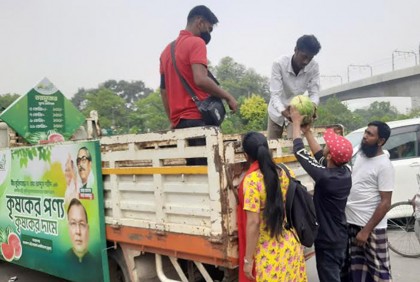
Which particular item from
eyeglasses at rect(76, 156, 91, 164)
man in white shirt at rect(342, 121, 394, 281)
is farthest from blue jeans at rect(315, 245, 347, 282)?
eyeglasses at rect(76, 156, 91, 164)

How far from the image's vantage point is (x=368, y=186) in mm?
3018

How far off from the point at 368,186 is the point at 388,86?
3472cm

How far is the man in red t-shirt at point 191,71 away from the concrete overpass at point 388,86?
3039 cm

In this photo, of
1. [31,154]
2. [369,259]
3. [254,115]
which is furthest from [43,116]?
[254,115]

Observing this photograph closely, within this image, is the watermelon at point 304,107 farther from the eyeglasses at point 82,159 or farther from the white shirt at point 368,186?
the eyeglasses at point 82,159

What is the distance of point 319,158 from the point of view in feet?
9.95

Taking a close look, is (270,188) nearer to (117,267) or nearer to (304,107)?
(304,107)

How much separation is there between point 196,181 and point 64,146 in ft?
4.99

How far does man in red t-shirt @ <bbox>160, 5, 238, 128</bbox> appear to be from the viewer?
9.36 ft

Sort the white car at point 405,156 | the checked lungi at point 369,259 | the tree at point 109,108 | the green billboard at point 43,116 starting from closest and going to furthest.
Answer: the checked lungi at point 369,259
the green billboard at point 43,116
the white car at point 405,156
the tree at point 109,108

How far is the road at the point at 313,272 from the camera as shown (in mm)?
4241

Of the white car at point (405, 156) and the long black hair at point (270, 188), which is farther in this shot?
the white car at point (405, 156)

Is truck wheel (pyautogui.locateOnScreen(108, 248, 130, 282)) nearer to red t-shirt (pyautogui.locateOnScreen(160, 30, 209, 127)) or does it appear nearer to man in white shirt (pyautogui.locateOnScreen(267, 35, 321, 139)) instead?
red t-shirt (pyautogui.locateOnScreen(160, 30, 209, 127))

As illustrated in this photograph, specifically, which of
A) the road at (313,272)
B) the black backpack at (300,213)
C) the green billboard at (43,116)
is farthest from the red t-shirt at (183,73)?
the green billboard at (43,116)
